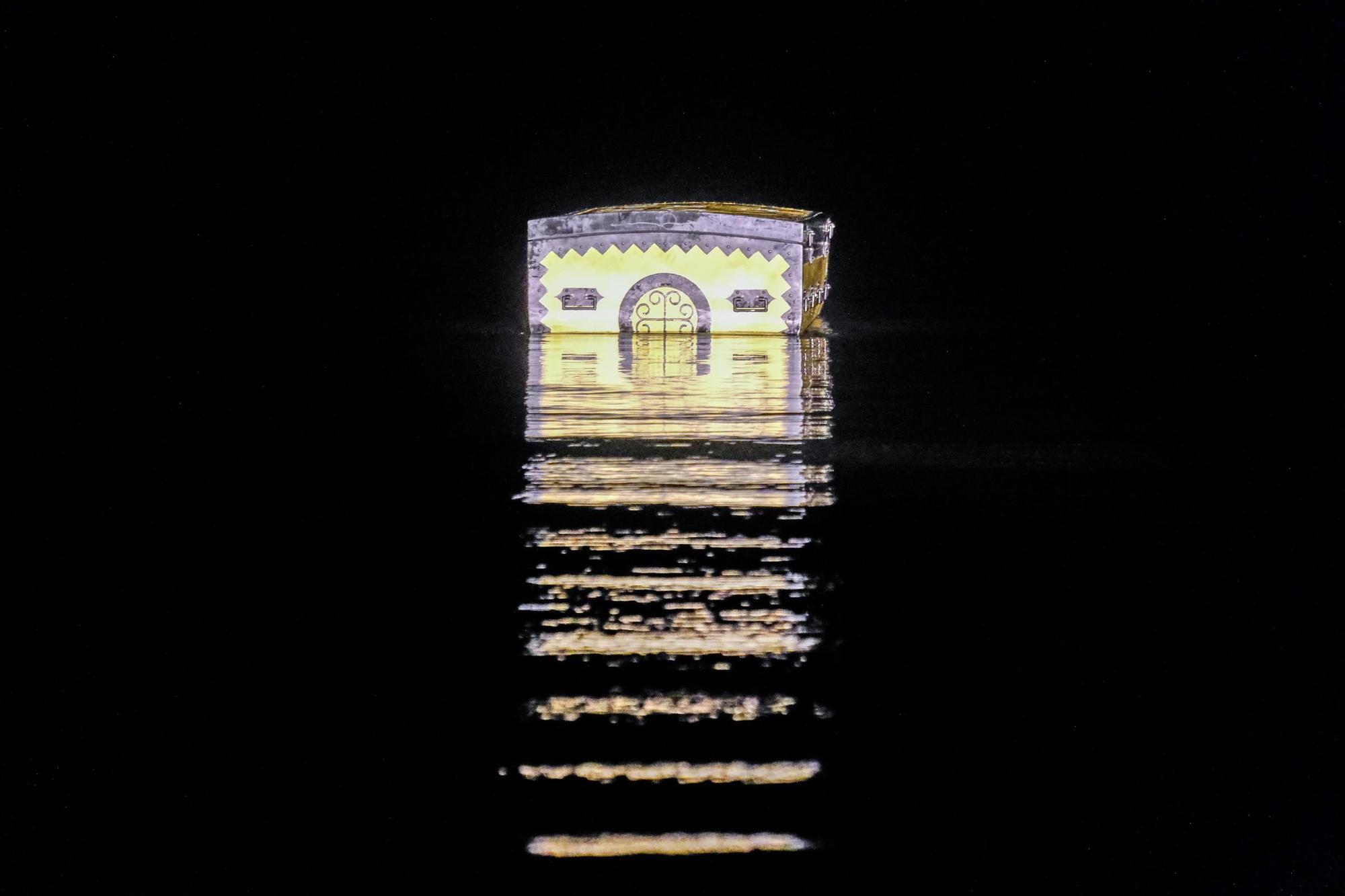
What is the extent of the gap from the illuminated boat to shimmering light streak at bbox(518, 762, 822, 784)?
12.0 feet

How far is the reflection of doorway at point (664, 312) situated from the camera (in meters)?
4.75

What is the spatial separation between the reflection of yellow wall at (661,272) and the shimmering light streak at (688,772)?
3.68m

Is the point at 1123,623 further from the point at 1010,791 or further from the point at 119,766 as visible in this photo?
the point at 119,766

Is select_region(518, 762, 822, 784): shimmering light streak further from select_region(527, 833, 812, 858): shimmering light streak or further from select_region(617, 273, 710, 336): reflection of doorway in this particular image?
select_region(617, 273, 710, 336): reflection of doorway

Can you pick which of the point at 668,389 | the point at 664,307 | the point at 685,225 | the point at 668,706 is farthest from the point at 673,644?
the point at 664,307

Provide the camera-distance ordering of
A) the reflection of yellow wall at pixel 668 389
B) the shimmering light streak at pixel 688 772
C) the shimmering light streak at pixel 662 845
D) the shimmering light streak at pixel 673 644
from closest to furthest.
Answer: the shimmering light streak at pixel 662 845, the shimmering light streak at pixel 688 772, the shimmering light streak at pixel 673 644, the reflection of yellow wall at pixel 668 389

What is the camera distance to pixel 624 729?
3.59 feet

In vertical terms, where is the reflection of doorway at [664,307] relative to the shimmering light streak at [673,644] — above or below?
above

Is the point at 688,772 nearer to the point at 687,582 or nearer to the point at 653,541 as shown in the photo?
the point at 687,582

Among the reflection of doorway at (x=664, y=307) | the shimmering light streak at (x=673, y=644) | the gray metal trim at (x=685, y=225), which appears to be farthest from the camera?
the reflection of doorway at (x=664, y=307)

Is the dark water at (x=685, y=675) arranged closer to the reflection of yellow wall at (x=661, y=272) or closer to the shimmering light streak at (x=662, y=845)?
the shimmering light streak at (x=662, y=845)

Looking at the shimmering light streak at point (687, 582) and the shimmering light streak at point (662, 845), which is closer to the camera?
the shimmering light streak at point (662, 845)

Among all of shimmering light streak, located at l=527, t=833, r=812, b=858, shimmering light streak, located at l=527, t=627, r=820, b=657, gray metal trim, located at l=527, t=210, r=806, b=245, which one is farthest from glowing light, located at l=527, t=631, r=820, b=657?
gray metal trim, located at l=527, t=210, r=806, b=245

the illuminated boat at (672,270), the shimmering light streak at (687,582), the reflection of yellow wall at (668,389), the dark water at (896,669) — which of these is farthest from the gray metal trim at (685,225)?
the shimmering light streak at (687,582)
